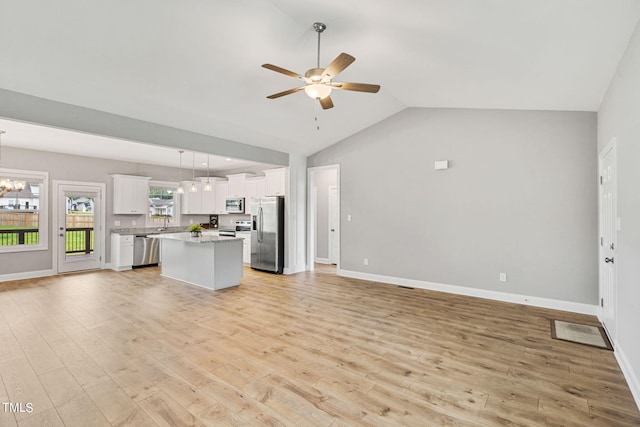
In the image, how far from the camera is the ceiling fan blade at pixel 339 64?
252 centimetres

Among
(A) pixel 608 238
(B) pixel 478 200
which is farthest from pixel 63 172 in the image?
(A) pixel 608 238

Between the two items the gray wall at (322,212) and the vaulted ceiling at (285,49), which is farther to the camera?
the gray wall at (322,212)

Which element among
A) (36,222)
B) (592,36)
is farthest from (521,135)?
Result: (36,222)

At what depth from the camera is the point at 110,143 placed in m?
5.83

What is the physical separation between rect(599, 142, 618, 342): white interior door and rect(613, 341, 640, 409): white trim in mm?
298

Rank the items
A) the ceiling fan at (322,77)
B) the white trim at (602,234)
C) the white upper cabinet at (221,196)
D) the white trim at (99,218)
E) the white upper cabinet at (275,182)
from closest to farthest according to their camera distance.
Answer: the ceiling fan at (322,77), the white trim at (602,234), the white trim at (99,218), the white upper cabinet at (275,182), the white upper cabinet at (221,196)

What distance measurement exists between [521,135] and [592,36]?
230cm

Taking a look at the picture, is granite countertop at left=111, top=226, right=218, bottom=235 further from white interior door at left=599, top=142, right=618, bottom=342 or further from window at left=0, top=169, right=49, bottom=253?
white interior door at left=599, top=142, right=618, bottom=342

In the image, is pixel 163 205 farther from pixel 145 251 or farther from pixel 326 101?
pixel 326 101

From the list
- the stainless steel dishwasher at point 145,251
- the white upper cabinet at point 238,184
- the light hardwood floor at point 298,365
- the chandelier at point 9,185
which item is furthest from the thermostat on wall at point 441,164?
the chandelier at point 9,185

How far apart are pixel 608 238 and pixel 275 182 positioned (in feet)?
19.0

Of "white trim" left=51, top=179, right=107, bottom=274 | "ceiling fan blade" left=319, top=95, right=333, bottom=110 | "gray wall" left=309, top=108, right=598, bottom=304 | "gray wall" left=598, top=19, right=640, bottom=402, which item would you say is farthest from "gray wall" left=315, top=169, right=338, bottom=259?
"gray wall" left=598, top=19, right=640, bottom=402

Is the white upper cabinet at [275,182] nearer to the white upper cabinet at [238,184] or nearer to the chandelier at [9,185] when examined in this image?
the white upper cabinet at [238,184]

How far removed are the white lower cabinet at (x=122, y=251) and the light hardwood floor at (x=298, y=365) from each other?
2518 mm
